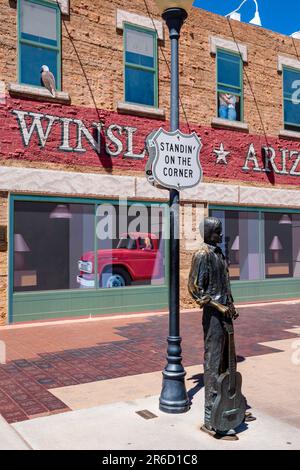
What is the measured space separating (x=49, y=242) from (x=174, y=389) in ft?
23.1

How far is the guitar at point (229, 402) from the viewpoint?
177 inches

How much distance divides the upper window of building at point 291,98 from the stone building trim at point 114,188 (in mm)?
2408

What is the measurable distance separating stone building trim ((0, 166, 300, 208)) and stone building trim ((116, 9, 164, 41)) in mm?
4059

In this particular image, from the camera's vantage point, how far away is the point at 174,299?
Answer: 17.9ft

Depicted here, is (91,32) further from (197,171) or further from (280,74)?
(197,171)

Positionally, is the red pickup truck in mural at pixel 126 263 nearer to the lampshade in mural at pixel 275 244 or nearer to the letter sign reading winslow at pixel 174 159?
the lampshade in mural at pixel 275 244

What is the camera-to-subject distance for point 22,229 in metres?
11.1

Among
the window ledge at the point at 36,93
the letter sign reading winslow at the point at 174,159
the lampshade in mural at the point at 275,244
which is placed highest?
Result: the window ledge at the point at 36,93

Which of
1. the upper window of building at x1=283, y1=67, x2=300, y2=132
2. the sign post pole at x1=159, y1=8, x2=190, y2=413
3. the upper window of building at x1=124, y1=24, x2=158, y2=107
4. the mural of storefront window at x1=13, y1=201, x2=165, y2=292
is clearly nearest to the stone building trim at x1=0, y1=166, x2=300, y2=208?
the mural of storefront window at x1=13, y1=201, x2=165, y2=292

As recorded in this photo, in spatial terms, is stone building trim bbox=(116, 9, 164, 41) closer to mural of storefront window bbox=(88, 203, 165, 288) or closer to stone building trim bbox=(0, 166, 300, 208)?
stone building trim bbox=(0, 166, 300, 208)

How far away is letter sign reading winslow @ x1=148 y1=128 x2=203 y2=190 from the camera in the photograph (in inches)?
209

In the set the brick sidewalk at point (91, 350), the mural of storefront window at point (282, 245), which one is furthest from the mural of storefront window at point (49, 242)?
the mural of storefront window at point (282, 245)

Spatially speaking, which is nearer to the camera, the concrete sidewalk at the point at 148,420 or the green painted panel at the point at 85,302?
the concrete sidewalk at the point at 148,420

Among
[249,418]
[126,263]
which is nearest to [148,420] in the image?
[249,418]
